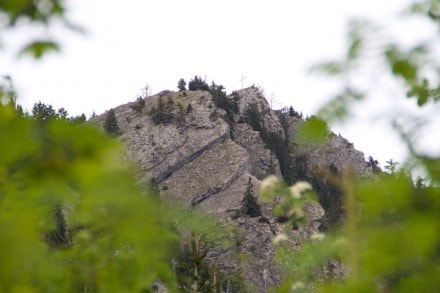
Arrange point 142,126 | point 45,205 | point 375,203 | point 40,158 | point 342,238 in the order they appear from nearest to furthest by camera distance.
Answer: point 40,158 < point 375,203 < point 342,238 < point 45,205 < point 142,126

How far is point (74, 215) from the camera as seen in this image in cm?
330

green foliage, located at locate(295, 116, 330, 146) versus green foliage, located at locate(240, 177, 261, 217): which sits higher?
green foliage, located at locate(240, 177, 261, 217)

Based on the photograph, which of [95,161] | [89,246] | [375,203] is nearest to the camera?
[95,161]

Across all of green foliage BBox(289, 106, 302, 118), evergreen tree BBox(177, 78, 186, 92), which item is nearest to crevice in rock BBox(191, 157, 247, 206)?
evergreen tree BBox(177, 78, 186, 92)

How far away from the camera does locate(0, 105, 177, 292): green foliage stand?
140cm

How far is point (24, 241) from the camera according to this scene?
1.98 m

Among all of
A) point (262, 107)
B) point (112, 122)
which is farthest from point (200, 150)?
point (262, 107)

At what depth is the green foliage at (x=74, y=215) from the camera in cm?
140

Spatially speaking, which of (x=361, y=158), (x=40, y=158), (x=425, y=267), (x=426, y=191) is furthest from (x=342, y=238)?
(x=361, y=158)

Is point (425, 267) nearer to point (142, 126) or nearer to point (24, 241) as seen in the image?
point (24, 241)

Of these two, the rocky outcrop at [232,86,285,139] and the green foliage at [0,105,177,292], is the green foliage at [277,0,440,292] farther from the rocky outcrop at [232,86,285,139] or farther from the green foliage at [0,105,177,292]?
the rocky outcrop at [232,86,285,139]

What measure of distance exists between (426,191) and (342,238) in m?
0.66

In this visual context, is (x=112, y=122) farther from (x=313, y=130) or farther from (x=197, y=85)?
(x=313, y=130)

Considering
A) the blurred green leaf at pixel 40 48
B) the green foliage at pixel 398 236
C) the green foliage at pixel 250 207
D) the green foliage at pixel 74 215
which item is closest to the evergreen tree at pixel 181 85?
the green foliage at pixel 250 207
